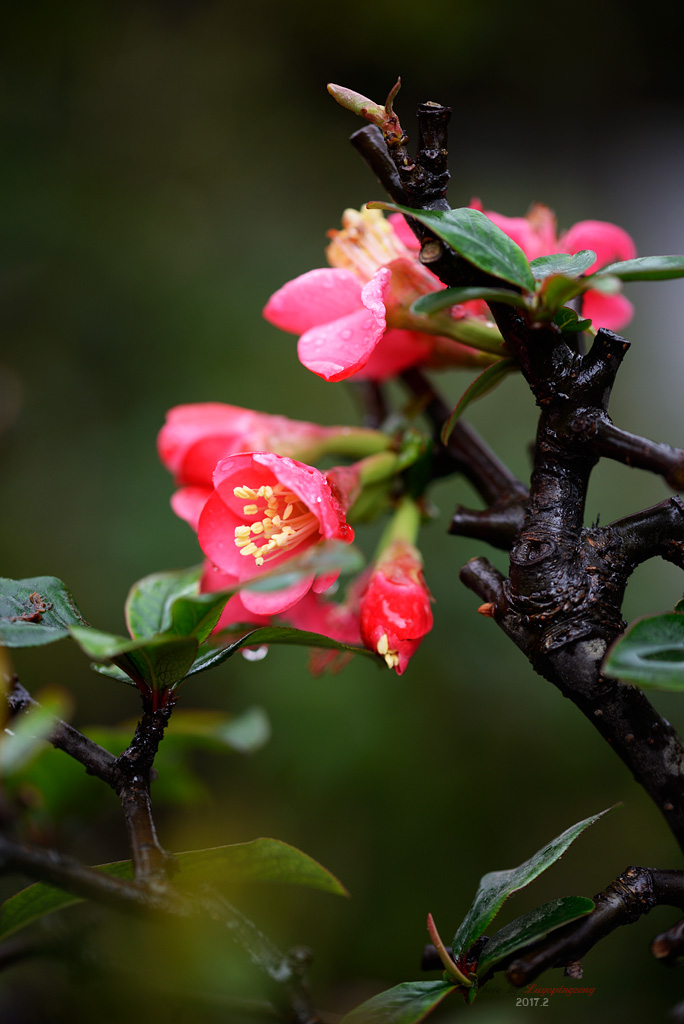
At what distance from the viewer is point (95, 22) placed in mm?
1929

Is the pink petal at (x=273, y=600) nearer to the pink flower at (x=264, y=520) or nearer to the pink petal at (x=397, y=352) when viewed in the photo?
the pink flower at (x=264, y=520)

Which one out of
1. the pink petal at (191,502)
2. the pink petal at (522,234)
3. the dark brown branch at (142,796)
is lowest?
the dark brown branch at (142,796)

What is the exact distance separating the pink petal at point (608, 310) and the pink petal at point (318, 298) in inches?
9.6

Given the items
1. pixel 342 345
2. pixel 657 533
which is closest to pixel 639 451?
pixel 657 533

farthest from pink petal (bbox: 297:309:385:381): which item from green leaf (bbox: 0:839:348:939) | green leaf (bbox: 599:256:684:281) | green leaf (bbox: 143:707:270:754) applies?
green leaf (bbox: 143:707:270:754)

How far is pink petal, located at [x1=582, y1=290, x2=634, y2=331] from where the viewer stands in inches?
22.8

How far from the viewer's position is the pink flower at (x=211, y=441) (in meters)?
0.54

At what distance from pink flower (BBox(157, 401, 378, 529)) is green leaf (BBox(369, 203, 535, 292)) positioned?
26cm

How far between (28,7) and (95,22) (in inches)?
6.6

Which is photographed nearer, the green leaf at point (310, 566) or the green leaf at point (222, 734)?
the green leaf at point (310, 566)

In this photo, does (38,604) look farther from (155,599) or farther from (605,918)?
(605,918)

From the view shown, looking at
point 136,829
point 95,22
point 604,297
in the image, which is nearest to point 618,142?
point 95,22

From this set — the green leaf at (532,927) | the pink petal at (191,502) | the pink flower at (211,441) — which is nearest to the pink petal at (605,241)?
the pink flower at (211,441)

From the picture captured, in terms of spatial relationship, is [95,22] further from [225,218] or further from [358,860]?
[358,860]
